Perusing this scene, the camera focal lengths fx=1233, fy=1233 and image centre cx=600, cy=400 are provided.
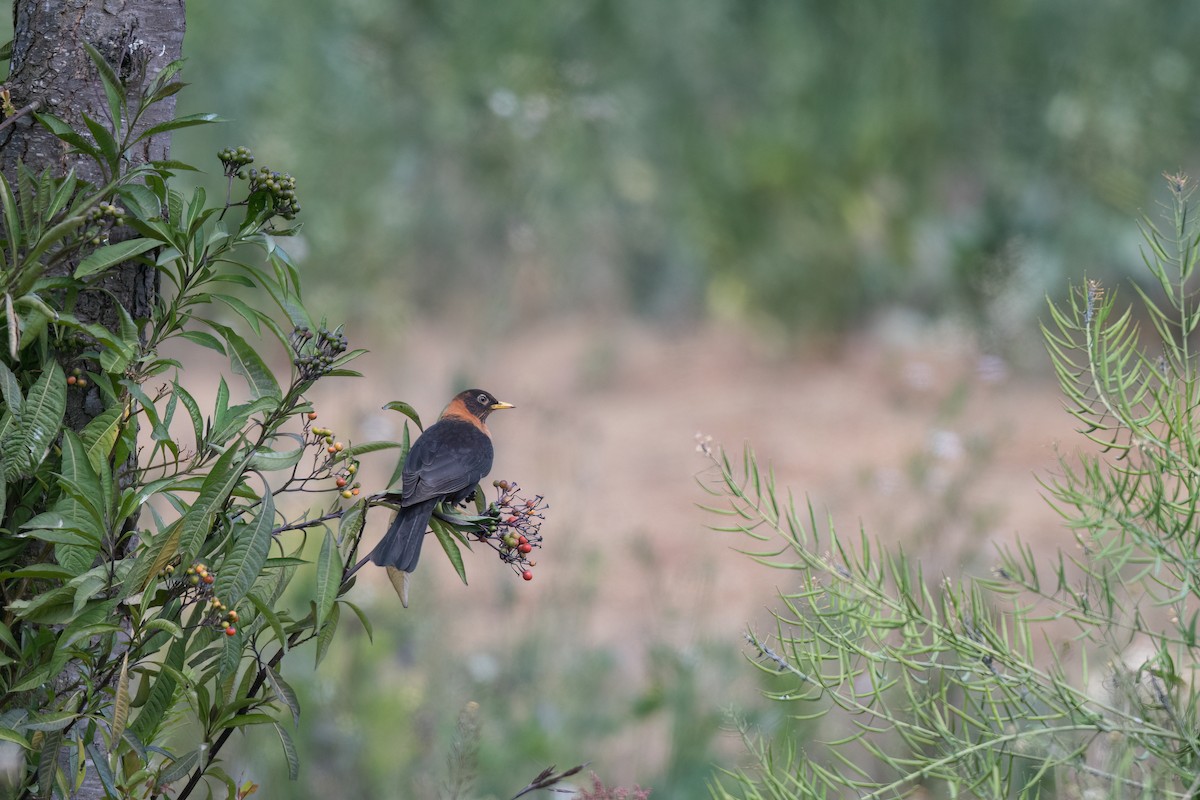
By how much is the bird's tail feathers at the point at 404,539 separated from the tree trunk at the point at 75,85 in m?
0.40

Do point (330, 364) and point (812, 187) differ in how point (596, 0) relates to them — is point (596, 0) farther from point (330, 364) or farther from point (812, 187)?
point (330, 364)

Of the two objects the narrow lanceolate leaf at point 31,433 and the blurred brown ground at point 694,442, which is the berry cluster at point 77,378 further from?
the blurred brown ground at point 694,442

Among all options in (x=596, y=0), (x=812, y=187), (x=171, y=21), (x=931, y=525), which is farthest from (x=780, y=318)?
(x=171, y=21)

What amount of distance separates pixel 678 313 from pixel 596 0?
87.0 inches

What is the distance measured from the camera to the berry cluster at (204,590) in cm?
130

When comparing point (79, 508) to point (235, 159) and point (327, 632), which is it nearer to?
point (327, 632)

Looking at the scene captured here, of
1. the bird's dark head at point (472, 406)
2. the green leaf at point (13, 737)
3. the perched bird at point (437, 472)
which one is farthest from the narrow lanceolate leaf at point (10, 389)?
the bird's dark head at point (472, 406)

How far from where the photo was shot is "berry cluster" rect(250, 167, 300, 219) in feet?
4.56

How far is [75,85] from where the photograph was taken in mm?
1464

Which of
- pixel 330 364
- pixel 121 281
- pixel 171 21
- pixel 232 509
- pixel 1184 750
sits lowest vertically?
pixel 1184 750

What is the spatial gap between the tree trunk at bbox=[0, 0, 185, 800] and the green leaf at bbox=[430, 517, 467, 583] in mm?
429

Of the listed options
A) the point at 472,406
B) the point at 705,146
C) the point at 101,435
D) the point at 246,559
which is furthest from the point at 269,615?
the point at 705,146

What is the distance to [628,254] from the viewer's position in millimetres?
7754

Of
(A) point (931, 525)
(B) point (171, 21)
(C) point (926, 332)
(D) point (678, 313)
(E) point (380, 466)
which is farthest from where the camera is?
(D) point (678, 313)
